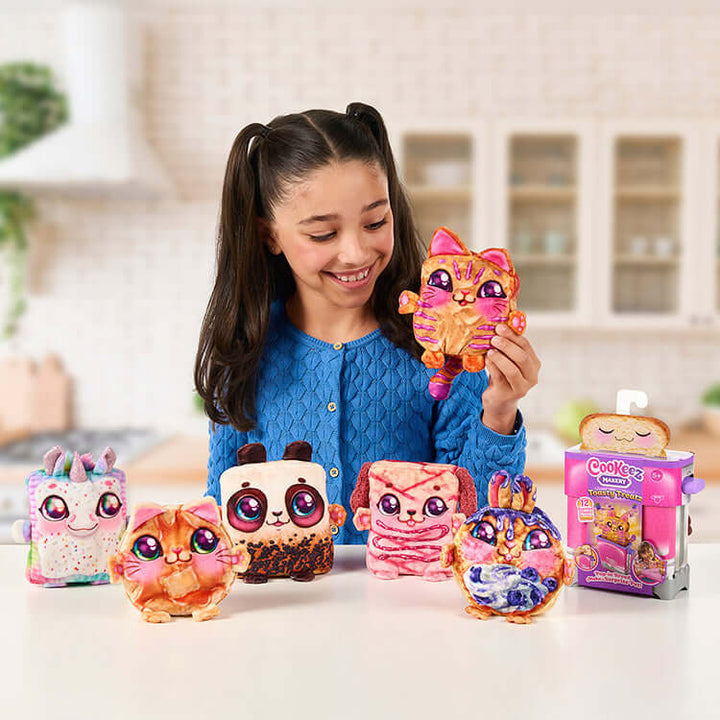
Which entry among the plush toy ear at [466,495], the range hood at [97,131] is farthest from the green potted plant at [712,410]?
the plush toy ear at [466,495]

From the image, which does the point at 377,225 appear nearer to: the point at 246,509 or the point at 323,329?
the point at 323,329

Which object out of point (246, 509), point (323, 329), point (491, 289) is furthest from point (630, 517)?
point (323, 329)

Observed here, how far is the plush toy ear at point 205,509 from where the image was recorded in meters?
0.78

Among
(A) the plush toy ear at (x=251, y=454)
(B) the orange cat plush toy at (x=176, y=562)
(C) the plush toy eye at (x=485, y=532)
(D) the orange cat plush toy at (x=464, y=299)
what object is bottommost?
(B) the orange cat plush toy at (x=176, y=562)

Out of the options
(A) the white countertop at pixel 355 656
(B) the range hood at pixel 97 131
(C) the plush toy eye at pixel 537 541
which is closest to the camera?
(A) the white countertop at pixel 355 656

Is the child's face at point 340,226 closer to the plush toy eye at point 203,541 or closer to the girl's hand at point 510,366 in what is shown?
the girl's hand at point 510,366

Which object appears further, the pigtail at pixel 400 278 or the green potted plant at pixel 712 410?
the green potted plant at pixel 712 410

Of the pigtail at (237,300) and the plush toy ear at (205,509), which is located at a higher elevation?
the pigtail at (237,300)

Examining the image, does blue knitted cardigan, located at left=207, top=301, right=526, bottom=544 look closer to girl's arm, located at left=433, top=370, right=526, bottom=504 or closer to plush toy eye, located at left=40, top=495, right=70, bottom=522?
girl's arm, located at left=433, top=370, right=526, bottom=504

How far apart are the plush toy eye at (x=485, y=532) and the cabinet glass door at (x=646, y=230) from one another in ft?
7.36

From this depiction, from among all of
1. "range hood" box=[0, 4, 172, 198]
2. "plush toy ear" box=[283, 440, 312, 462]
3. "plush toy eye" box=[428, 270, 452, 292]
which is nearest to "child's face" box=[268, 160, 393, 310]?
"plush toy eye" box=[428, 270, 452, 292]

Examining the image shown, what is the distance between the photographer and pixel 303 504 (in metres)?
0.86

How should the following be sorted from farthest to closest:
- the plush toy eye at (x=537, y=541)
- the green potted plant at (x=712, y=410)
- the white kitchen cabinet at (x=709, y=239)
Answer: the green potted plant at (x=712, y=410), the white kitchen cabinet at (x=709, y=239), the plush toy eye at (x=537, y=541)

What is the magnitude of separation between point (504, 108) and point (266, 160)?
2.18 meters
